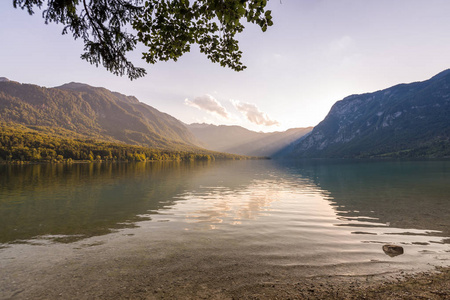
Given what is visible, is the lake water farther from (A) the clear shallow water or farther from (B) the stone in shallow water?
(B) the stone in shallow water

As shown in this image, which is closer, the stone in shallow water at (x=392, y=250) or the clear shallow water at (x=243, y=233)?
the clear shallow water at (x=243, y=233)

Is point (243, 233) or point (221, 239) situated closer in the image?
point (221, 239)

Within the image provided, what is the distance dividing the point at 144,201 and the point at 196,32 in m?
26.7

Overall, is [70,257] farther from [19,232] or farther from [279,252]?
[279,252]

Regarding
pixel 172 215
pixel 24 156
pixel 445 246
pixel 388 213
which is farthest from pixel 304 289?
pixel 24 156

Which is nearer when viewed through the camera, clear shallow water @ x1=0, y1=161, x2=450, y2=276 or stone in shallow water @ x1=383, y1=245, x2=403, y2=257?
clear shallow water @ x1=0, y1=161, x2=450, y2=276

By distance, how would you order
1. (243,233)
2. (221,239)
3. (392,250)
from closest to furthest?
(392,250) < (221,239) < (243,233)

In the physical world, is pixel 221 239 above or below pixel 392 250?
below

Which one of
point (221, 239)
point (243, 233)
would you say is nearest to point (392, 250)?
point (243, 233)

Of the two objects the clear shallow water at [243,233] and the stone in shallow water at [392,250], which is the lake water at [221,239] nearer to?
the clear shallow water at [243,233]

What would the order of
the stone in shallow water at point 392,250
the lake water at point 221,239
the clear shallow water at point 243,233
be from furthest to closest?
the stone in shallow water at point 392,250, the clear shallow water at point 243,233, the lake water at point 221,239

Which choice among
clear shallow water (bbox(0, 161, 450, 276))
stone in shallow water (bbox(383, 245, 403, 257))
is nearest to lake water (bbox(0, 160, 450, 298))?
clear shallow water (bbox(0, 161, 450, 276))

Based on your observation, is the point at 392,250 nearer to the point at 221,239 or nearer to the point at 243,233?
the point at 243,233

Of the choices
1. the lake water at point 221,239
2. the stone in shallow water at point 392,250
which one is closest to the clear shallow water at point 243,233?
the lake water at point 221,239
